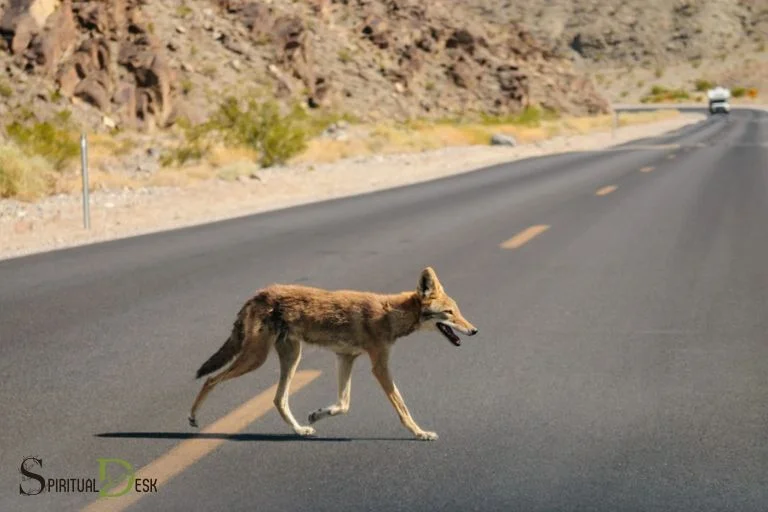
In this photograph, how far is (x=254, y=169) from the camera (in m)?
30.9

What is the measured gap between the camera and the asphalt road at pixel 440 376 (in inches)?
219

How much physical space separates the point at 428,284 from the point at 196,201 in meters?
18.2

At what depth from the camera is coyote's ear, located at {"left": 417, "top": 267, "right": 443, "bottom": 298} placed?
5.70 meters

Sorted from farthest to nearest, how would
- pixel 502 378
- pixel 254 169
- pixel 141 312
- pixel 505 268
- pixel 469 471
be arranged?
pixel 254 169 < pixel 505 268 < pixel 141 312 < pixel 502 378 < pixel 469 471

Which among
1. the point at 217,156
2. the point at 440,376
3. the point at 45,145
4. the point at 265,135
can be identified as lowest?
the point at 217,156

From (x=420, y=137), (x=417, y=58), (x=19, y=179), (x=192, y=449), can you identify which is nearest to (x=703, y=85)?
(x=417, y=58)

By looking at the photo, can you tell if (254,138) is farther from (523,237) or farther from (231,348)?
(231,348)

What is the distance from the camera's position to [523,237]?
16.0 m

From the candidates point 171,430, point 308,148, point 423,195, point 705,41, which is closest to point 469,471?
point 171,430

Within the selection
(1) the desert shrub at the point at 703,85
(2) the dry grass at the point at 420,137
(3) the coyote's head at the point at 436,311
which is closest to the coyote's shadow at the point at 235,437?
(3) the coyote's head at the point at 436,311

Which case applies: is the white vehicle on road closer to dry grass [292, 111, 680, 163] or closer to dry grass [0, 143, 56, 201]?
dry grass [292, 111, 680, 163]

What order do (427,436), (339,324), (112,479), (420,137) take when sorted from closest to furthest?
(112,479) → (339,324) → (427,436) → (420,137)

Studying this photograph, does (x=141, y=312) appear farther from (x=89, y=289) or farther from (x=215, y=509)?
(x=215, y=509)

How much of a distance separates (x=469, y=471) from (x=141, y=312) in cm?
530
